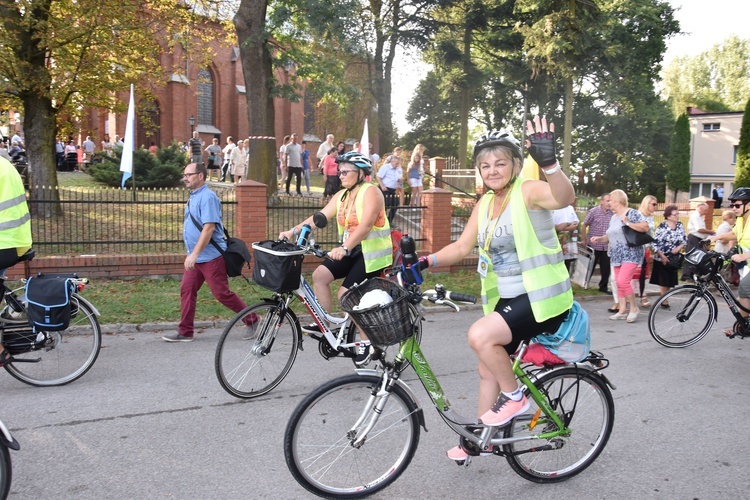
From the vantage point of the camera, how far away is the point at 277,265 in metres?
4.78

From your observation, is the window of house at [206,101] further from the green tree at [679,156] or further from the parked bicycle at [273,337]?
the parked bicycle at [273,337]

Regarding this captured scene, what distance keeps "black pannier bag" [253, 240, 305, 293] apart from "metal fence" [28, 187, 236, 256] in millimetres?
5670

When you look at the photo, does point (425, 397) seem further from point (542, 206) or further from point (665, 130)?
point (665, 130)

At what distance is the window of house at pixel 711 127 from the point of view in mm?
48141

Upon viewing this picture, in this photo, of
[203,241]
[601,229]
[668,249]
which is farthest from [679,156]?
[203,241]

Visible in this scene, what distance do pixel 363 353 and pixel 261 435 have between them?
1.05m

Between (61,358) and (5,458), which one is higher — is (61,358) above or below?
below

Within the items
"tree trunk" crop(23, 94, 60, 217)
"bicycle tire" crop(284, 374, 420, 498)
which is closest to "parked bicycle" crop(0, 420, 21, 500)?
"bicycle tire" crop(284, 374, 420, 498)

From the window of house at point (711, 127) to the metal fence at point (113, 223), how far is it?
4773 centimetres

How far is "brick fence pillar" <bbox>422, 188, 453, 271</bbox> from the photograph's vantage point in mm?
12172

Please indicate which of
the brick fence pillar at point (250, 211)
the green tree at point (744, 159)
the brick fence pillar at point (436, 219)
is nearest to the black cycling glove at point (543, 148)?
the brick fence pillar at point (250, 211)

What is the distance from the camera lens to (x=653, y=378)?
6.13 m

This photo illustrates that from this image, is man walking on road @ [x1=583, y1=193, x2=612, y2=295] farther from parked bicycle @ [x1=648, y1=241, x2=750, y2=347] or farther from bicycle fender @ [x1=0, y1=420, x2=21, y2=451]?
bicycle fender @ [x1=0, y1=420, x2=21, y2=451]

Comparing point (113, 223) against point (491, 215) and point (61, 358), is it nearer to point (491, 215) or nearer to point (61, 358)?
point (61, 358)
